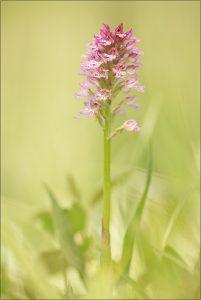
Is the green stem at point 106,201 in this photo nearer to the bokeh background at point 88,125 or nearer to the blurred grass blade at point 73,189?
the bokeh background at point 88,125

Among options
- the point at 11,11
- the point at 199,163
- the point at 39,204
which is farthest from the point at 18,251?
the point at 11,11

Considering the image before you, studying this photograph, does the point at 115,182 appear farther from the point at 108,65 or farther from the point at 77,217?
the point at 108,65

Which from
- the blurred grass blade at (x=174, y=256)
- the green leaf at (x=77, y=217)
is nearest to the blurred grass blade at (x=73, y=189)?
the green leaf at (x=77, y=217)

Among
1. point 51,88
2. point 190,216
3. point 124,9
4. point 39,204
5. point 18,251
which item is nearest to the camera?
point 18,251

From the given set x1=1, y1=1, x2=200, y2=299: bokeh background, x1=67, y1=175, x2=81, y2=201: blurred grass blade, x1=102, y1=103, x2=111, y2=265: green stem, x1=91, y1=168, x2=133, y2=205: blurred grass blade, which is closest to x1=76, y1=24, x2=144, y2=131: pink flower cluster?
x1=102, y1=103, x2=111, y2=265: green stem

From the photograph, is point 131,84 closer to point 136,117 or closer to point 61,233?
point 61,233

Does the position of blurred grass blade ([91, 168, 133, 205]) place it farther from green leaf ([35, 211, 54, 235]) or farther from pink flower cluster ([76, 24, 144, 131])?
pink flower cluster ([76, 24, 144, 131])
